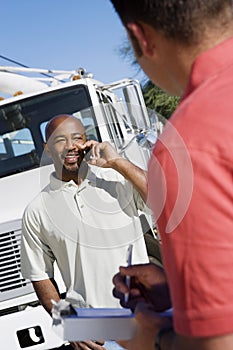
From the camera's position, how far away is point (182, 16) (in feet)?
5.09

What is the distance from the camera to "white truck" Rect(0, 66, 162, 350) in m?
6.94

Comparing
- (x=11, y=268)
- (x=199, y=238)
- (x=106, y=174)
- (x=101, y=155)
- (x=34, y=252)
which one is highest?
(x=101, y=155)

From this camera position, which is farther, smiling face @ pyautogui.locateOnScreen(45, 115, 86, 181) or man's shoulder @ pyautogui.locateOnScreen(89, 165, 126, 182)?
smiling face @ pyautogui.locateOnScreen(45, 115, 86, 181)

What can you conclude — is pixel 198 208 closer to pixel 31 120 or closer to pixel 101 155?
pixel 101 155

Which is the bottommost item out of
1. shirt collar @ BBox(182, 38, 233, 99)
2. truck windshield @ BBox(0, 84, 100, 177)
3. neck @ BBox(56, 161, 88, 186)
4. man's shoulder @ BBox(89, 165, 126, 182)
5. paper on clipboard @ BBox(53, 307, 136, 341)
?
paper on clipboard @ BBox(53, 307, 136, 341)

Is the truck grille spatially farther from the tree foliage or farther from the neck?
the tree foliage

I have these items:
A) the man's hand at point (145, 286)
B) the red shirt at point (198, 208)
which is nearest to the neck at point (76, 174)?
the man's hand at point (145, 286)

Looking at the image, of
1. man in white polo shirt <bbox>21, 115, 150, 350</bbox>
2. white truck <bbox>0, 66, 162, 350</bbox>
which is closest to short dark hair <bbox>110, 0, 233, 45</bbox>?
man in white polo shirt <bbox>21, 115, 150, 350</bbox>

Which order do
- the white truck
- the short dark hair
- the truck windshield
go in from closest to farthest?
the short dark hair < the white truck < the truck windshield

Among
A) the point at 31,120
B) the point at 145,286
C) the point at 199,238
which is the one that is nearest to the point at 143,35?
the point at 199,238

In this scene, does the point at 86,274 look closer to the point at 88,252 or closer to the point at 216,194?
the point at 88,252

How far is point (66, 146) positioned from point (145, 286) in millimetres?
3166

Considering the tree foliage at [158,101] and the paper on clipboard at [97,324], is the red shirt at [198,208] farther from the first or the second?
the tree foliage at [158,101]

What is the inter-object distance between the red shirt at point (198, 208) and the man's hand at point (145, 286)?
0.26 meters
